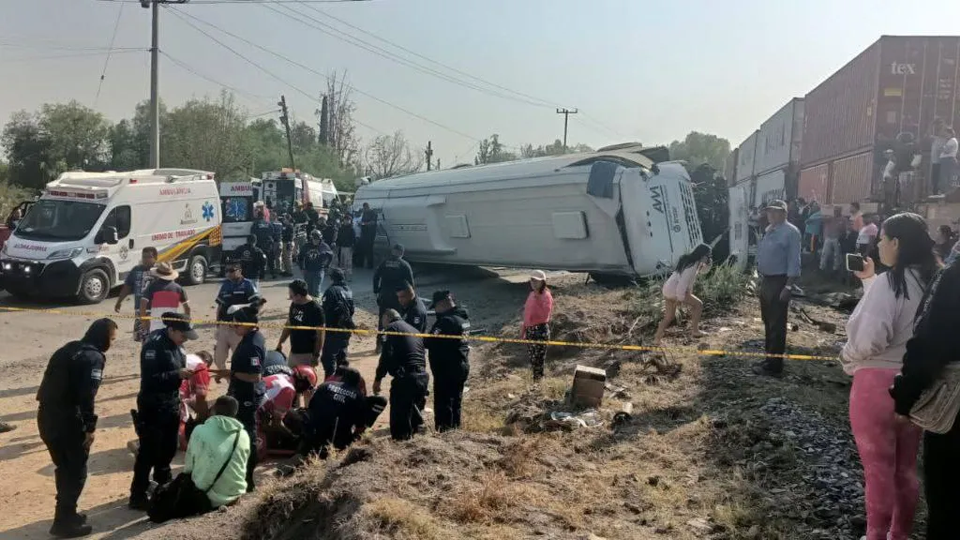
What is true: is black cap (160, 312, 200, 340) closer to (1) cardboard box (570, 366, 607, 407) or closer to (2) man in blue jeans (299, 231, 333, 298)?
(1) cardboard box (570, 366, 607, 407)

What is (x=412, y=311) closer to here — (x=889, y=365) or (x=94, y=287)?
(x=889, y=365)

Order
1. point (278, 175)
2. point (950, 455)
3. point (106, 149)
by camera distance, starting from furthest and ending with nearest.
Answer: point (106, 149) < point (278, 175) < point (950, 455)

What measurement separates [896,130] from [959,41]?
2.13m

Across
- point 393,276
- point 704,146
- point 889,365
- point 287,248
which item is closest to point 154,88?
point 287,248

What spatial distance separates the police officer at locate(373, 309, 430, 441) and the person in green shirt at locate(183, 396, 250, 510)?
4.38ft

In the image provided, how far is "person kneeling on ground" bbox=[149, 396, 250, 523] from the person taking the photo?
5.49m

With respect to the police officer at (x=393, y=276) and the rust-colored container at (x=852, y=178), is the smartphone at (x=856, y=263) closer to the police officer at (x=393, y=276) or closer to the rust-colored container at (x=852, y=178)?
the police officer at (x=393, y=276)

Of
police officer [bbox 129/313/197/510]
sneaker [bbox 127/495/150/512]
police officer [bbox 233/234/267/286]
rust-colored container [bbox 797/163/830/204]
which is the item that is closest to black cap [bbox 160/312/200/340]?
police officer [bbox 129/313/197/510]

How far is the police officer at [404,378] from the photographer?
6520 mm

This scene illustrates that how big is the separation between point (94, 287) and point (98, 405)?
6.70 m

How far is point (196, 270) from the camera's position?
17.0 meters

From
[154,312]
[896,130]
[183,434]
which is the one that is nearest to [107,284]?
[154,312]

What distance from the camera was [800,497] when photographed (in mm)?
4977

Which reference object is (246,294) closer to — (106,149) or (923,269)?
(923,269)
